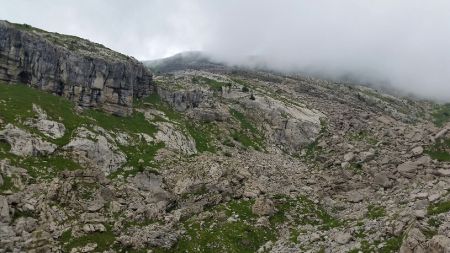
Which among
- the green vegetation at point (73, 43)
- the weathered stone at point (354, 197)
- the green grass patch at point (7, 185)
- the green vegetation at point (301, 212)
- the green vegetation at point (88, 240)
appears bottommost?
the green vegetation at point (88, 240)

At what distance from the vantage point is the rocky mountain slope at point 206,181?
5725cm

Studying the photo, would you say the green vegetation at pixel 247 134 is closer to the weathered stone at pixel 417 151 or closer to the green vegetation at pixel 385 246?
the weathered stone at pixel 417 151

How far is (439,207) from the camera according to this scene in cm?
5631

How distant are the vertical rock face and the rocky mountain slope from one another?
332cm

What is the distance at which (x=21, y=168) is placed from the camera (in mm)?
65188

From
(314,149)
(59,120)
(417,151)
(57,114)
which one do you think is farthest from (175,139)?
(417,151)

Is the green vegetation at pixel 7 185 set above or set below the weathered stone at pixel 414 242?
below

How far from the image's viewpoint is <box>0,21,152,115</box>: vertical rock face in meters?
92.0

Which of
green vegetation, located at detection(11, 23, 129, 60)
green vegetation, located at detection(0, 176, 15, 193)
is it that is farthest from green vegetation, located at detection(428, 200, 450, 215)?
green vegetation, located at detection(11, 23, 129, 60)

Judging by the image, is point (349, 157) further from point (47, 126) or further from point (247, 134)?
point (47, 126)

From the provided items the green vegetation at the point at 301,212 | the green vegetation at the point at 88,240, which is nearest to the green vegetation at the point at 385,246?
the green vegetation at the point at 301,212

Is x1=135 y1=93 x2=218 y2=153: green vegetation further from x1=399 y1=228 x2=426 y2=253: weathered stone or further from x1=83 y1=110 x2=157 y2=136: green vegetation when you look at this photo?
x1=399 y1=228 x2=426 y2=253: weathered stone

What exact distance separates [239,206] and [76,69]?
4858 cm

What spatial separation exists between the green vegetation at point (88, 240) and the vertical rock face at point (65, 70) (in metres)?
40.1
